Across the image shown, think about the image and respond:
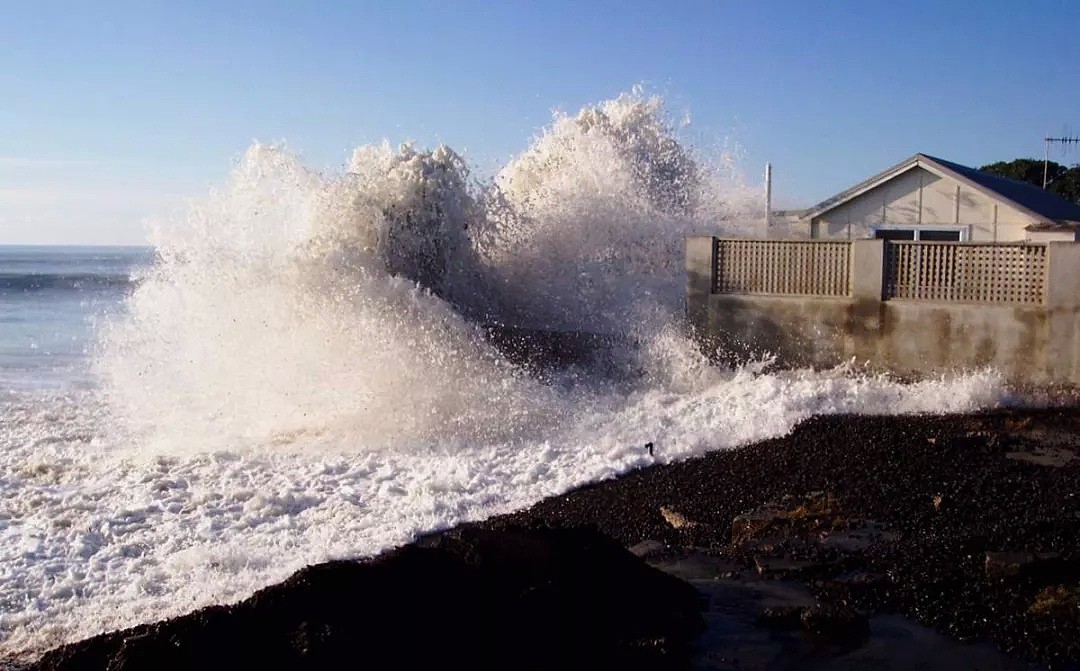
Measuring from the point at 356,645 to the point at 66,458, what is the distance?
7.95 meters

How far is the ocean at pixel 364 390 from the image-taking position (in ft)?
27.3

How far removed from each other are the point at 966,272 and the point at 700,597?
9043 millimetres

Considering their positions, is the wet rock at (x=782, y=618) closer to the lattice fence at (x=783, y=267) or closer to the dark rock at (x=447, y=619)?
the dark rock at (x=447, y=619)

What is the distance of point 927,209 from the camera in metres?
17.9

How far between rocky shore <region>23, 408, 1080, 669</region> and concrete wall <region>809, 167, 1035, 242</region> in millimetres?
9892

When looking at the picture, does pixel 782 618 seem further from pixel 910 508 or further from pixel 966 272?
pixel 966 272

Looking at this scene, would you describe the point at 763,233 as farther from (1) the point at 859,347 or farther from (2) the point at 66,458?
(2) the point at 66,458

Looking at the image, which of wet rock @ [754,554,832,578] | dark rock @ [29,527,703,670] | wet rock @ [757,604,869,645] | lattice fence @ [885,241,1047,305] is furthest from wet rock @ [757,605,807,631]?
lattice fence @ [885,241,1047,305]

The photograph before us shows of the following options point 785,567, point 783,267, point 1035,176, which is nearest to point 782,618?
point 785,567

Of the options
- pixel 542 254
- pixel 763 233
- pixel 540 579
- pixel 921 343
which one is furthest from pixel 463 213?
pixel 540 579

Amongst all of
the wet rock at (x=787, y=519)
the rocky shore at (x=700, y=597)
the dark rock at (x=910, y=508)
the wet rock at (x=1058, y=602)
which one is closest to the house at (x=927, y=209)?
the dark rock at (x=910, y=508)

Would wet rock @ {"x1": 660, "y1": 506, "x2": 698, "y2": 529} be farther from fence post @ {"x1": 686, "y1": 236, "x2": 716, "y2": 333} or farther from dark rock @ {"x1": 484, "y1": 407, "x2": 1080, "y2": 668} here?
fence post @ {"x1": 686, "y1": 236, "x2": 716, "y2": 333}

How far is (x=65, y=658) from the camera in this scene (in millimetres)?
5348

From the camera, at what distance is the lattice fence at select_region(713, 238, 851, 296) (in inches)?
573
